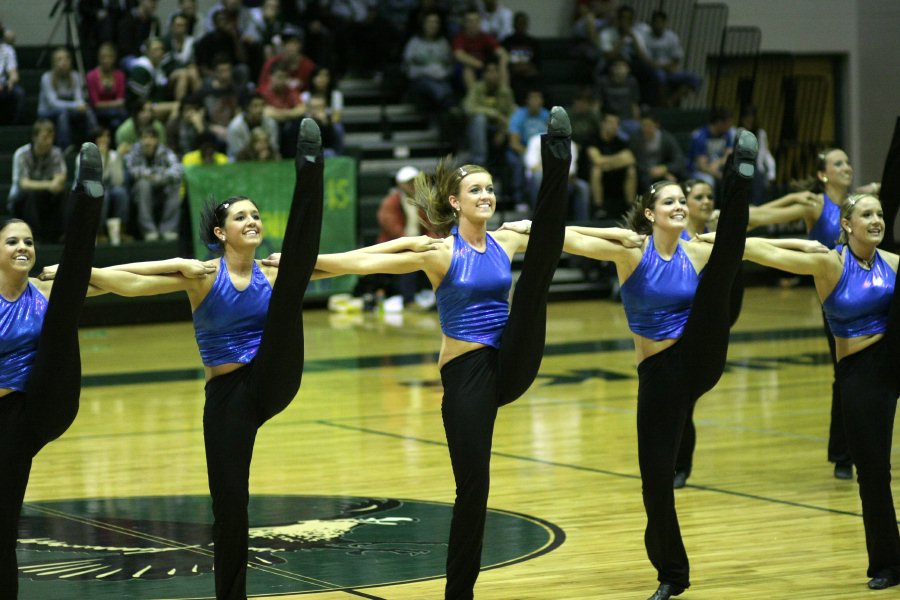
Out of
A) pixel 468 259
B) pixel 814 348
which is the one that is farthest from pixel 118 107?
pixel 468 259

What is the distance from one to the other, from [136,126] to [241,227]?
35.1 feet

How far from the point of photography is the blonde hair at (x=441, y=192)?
5.96 meters

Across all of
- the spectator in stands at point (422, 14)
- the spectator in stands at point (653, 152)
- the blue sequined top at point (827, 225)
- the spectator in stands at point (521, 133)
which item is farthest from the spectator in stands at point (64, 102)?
the blue sequined top at point (827, 225)

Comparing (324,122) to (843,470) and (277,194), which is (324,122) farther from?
(843,470)

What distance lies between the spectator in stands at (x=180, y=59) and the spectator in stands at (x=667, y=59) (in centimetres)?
677

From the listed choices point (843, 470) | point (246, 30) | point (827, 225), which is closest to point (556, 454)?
point (843, 470)

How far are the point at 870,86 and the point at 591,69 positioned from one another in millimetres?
5312

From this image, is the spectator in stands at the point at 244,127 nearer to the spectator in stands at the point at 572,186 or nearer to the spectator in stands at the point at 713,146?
the spectator in stands at the point at 572,186

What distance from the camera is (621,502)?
782cm

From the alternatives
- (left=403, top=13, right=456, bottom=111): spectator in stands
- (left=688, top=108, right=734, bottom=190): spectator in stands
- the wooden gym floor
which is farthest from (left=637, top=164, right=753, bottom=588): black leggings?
(left=403, top=13, right=456, bottom=111): spectator in stands

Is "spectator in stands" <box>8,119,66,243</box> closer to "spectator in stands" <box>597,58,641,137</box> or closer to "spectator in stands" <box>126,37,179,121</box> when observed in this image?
"spectator in stands" <box>126,37,179,121</box>

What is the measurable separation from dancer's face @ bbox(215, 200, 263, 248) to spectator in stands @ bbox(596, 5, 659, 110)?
1483 cm

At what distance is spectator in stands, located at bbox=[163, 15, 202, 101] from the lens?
1678 cm

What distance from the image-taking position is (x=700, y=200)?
8.32 m
